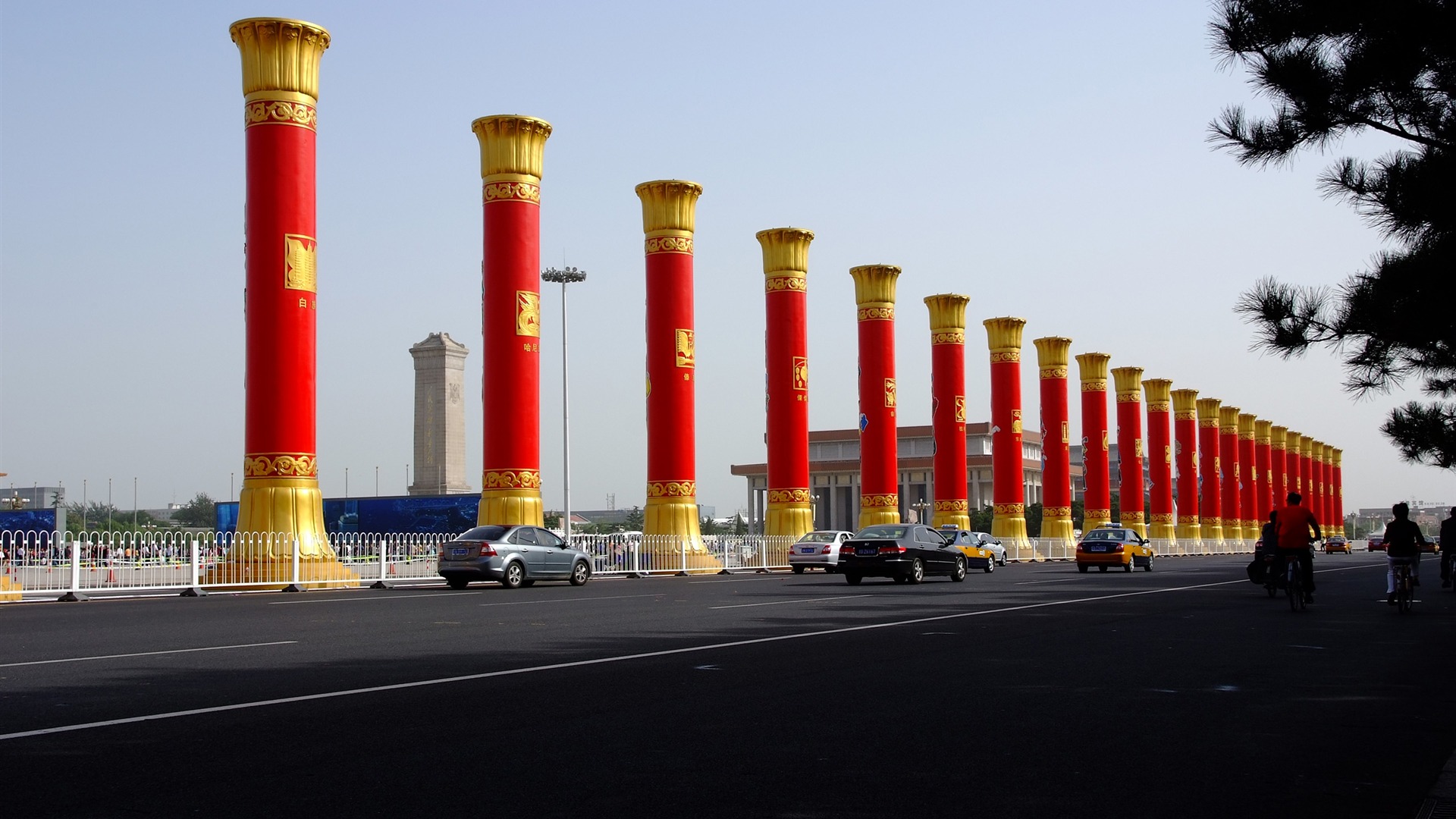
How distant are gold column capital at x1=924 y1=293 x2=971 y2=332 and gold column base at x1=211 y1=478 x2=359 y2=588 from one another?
3699 cm

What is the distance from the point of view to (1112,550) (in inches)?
1674

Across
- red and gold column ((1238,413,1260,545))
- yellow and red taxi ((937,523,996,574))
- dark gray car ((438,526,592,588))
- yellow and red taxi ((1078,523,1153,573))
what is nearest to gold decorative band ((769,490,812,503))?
yellow and red taxi ((937,523,996,574))

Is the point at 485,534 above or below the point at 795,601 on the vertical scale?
above

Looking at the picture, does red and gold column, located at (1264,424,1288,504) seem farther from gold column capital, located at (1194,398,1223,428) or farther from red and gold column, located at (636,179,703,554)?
red and gold column, located at (636,179,703,554)

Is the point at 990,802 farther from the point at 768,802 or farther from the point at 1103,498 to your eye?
the point at 1103,498

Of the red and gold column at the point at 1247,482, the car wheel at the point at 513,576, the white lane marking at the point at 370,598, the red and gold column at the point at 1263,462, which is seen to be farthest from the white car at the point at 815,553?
the red and gold column at the point at 1263,462

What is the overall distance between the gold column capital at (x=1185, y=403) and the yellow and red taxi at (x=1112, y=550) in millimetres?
53056

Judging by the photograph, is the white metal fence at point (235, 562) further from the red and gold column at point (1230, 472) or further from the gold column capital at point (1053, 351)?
the red and gold column at point (1230, 472)

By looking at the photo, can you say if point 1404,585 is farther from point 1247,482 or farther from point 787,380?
point 1247,482

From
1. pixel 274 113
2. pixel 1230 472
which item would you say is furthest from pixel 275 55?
pixel 1230 472

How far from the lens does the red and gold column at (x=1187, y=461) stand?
94625 millimetres

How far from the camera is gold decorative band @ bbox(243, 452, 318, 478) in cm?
3052

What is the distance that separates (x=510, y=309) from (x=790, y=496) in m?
15.5

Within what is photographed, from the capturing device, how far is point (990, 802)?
6328mm
